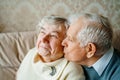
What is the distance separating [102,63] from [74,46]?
204 millimetres

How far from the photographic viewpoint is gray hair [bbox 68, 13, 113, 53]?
1.29 m

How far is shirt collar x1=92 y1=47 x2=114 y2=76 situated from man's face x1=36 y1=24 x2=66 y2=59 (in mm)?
258

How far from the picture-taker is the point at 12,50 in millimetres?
1933

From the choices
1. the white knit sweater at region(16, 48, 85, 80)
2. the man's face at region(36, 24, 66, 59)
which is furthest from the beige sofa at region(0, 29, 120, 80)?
the man's face at region(36, 24, 66, 59)

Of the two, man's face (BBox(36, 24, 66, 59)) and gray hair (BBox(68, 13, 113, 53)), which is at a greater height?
gray hair (BBox(68, 13, 113, 53))

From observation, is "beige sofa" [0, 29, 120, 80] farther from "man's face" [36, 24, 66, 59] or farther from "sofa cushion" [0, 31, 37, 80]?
"man's face" [36, 24, 66, 59]

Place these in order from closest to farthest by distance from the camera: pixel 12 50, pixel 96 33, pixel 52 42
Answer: pixel 96 33
pixel 52 42
pixel 12 50

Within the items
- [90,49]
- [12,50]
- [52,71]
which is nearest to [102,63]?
[90,49]

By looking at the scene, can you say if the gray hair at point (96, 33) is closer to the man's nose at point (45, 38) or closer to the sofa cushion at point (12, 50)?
the man's nose at point (45, 38)

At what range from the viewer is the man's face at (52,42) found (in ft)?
4.91

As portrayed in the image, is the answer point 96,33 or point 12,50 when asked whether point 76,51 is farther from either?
point 12,50

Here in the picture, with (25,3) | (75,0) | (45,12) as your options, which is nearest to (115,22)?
(75,0)

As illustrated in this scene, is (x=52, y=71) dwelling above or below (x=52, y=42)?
below

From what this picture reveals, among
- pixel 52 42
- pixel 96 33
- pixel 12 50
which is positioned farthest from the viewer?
pixel 12 50
